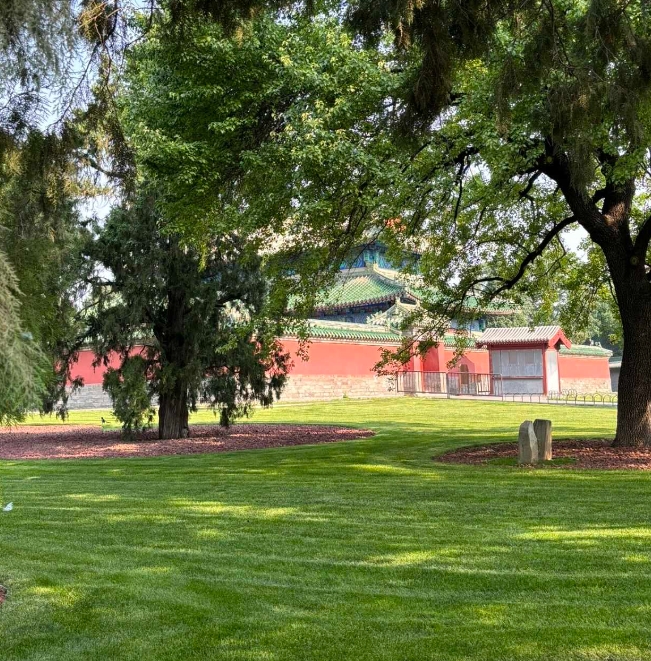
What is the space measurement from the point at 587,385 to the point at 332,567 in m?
49.0

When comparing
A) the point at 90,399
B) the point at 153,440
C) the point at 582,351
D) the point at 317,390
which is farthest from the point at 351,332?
the point at 153,440

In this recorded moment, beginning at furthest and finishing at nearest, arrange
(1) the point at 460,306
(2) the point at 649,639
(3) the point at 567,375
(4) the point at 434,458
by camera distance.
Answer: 1. (3) the point at 567,375
2. (1) the point at 460,306
3. (4) the point at 434,458
4. (2) the point at 649,639

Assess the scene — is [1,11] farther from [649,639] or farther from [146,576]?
[649,639]

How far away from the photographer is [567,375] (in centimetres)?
4959

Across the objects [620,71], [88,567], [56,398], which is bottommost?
[88,567]

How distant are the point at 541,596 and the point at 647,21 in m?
6.32

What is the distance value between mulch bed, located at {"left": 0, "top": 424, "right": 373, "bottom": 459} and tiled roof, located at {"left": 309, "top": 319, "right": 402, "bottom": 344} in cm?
1427

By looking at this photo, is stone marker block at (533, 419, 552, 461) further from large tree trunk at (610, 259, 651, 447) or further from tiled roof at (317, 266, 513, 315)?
tiled roof at (317, 266, 513, 315)

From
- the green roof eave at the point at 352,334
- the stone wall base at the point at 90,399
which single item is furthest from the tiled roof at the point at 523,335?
the stone wall base at the point at 90,399

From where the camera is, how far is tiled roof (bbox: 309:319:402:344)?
123 feet

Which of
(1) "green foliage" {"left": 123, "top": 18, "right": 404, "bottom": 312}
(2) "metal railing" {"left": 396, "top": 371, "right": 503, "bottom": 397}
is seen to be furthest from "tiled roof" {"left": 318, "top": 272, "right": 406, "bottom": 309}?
(1) "green foliage" {"left": 123, "top": 18, "right": 404, "bottom": 312}

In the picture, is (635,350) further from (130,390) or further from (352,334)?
(352,334)

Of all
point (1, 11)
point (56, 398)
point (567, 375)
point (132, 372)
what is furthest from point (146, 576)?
point (567, 375)

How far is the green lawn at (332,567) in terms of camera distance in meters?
4.34
